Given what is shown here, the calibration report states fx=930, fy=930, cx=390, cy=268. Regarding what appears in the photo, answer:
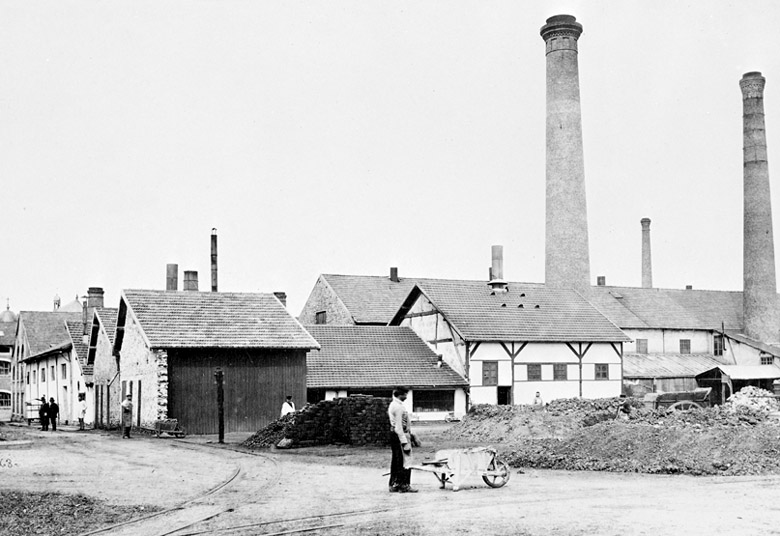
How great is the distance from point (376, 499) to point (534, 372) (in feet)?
94.5

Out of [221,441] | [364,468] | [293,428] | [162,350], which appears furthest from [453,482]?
[162,350]

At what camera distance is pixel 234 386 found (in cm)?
3184

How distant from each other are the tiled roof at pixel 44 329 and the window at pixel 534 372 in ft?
94.9

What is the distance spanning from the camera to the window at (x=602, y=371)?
43.4 m

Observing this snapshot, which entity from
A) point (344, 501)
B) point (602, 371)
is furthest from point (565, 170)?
point (344, 501)

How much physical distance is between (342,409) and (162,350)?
837 cm

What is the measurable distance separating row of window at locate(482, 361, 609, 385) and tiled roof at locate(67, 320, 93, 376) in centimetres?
1839

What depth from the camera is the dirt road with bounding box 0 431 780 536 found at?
37.3 ft

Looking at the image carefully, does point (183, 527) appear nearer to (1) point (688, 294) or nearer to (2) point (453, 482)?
(2) point (453, 482)

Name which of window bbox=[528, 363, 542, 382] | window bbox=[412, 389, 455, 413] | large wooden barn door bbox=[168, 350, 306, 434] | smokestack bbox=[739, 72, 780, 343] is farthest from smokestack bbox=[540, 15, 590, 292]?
large wooden barn door bbox=[168, 350, 306, 434]

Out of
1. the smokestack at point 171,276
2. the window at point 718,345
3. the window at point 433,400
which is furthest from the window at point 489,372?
the window at point 718,345

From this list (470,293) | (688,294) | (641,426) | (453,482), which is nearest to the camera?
(453,482)

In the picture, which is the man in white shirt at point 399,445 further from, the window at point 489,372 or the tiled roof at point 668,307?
the tiled roof at point 668,307

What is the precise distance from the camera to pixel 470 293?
4488 cm
